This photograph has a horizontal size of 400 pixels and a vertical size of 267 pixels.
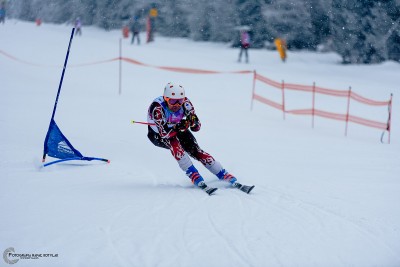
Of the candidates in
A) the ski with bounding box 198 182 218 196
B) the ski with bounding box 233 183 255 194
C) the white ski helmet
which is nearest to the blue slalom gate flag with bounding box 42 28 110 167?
the white ski helmet

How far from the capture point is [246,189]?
23.7 ft

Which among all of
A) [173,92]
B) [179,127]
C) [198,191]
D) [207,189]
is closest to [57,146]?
[179,127]

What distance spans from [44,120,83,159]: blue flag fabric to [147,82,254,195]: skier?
1.74m

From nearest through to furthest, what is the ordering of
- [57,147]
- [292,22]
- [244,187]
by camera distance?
[244,187] → [57,147] → [292,22]

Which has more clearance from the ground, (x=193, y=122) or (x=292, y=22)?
(x=292, y=22)

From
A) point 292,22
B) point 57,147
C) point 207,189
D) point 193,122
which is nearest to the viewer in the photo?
point 207,189

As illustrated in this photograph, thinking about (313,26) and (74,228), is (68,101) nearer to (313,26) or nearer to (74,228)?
(74,228)

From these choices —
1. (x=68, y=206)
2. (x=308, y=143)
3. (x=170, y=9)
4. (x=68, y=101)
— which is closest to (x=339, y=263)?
(x=68, y=206)

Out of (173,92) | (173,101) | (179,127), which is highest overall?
(173,92)

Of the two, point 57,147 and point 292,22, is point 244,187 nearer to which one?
point 57,147

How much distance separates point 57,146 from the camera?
8.43m

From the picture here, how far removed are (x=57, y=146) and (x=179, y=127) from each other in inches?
96.6

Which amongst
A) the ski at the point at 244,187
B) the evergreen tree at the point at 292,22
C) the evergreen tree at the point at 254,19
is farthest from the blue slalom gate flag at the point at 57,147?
the evergreen tree at the point at 254,19

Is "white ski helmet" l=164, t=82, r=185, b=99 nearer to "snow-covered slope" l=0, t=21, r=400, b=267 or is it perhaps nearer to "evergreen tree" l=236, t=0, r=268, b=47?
"snow-covered slope" l=0, t=21, r=400, b=267
